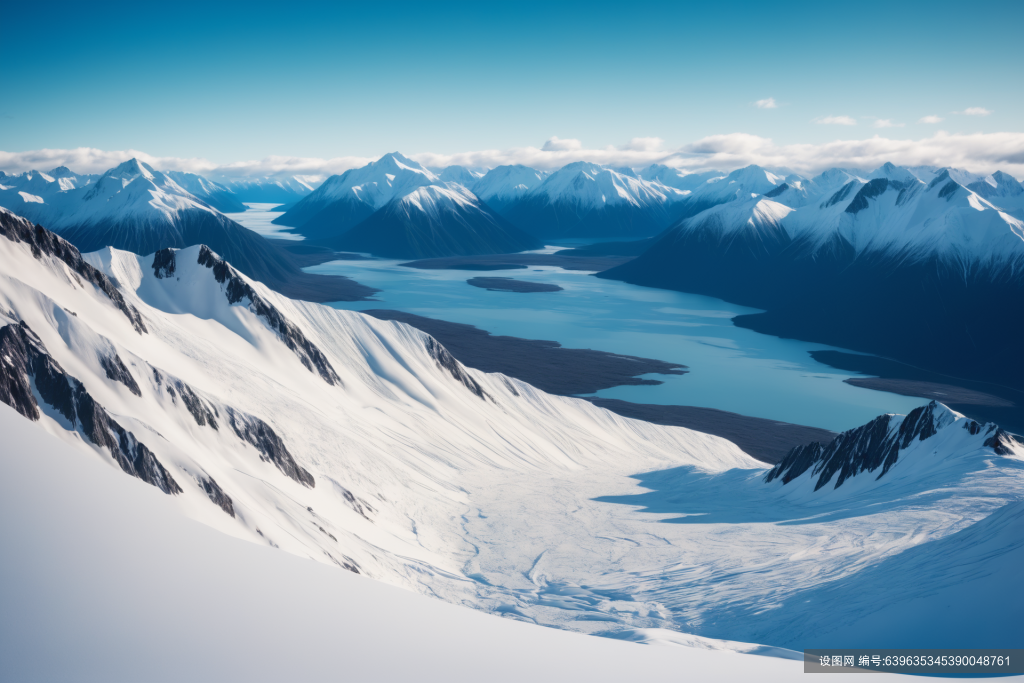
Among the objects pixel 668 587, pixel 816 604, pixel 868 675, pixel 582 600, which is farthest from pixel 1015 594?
pixel 868 675

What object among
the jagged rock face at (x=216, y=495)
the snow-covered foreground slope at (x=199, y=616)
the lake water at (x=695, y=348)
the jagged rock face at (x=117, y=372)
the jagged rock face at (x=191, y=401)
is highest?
the snow-covered foreground slope at (x=199, y=616)

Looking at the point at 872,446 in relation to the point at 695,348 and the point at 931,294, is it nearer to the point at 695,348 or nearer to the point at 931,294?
the point at 695,348

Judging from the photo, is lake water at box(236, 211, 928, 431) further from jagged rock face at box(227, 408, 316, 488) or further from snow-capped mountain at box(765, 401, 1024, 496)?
jagged rock face at box(227, 408, 316, 488)

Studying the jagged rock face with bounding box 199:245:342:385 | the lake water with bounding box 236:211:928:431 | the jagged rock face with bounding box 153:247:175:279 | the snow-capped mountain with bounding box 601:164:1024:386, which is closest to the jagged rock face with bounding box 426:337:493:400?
the jagged rock face with bounding box 199:245:342:385

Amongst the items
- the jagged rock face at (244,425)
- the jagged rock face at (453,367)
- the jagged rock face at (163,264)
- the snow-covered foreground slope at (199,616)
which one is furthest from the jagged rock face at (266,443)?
the jagged rock face at (163,264)

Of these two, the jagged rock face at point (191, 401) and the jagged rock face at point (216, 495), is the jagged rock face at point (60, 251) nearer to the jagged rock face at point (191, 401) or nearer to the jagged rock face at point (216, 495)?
the jagged rock face at point (191, 401)
